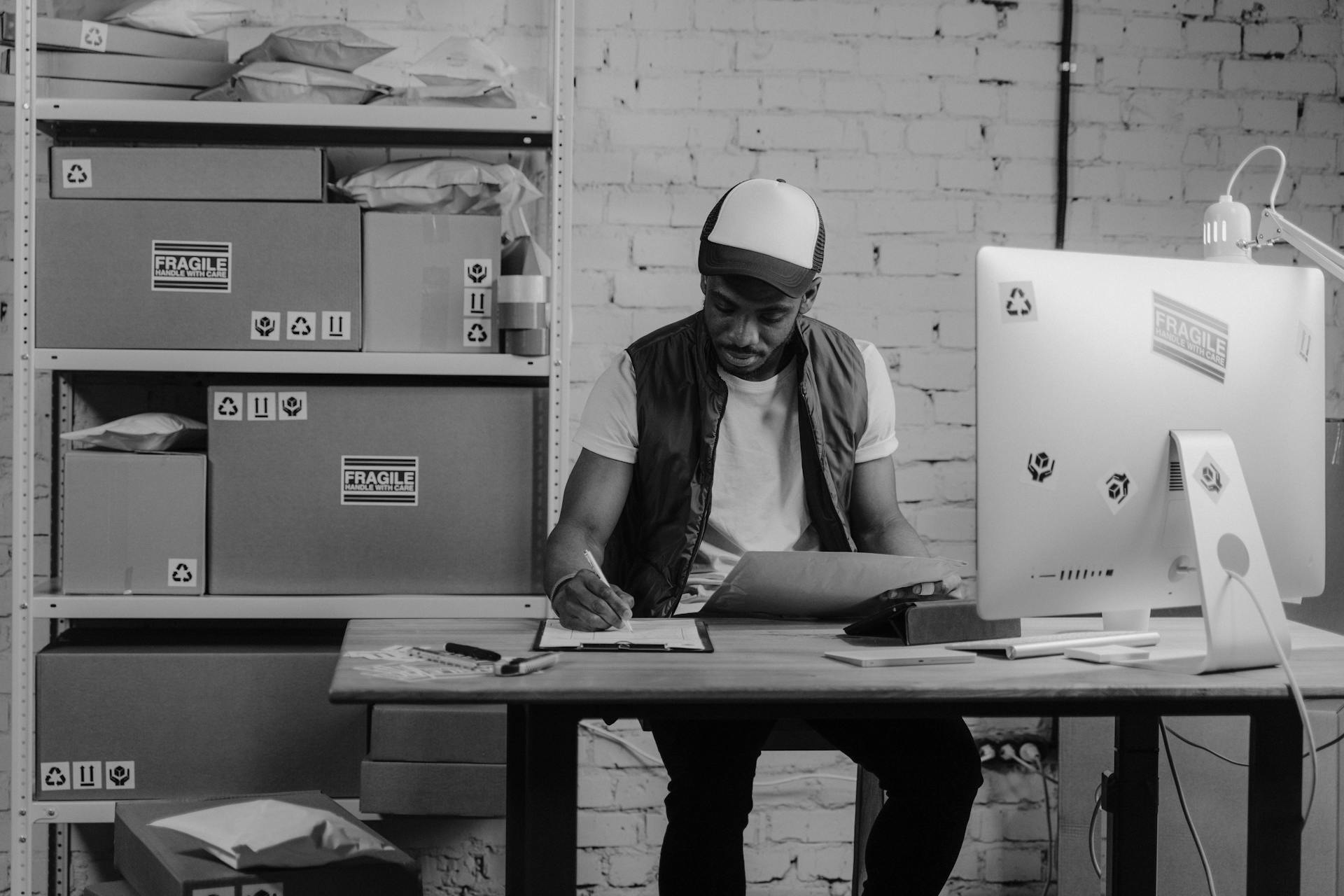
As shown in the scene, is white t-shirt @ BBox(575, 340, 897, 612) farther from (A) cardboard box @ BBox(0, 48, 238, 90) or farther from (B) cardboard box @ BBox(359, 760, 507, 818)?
(A) cardboard box @ BBox(0, 48, 238, 90)

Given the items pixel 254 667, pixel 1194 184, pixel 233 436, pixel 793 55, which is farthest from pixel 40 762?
pixel 1194 184

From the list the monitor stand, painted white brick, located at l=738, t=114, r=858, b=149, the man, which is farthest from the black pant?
painted white brick, located at l=738, t=114, r=858, b=149

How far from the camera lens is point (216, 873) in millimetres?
1408

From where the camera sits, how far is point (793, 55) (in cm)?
247

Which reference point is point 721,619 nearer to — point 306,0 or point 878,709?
point 878,709

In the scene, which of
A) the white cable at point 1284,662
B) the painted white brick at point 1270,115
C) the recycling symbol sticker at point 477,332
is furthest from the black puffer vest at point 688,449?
the painted white brick at point 1270,115

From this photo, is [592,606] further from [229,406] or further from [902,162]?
[902,162]

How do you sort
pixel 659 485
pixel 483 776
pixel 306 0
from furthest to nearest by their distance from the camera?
pixel 306 0 → pixel 483 776 → pixel 659 485

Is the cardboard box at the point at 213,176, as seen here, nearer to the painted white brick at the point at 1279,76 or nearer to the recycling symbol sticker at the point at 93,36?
the recycling symbol sticker at the point at 93,36

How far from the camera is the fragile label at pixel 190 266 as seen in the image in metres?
2.03

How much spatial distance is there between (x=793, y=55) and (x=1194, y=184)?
2.88 ft

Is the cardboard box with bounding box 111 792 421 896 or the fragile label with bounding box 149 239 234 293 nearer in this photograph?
the cardboard box with bounding box 111 792 421 896

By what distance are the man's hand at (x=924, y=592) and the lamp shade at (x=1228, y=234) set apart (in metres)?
0.46

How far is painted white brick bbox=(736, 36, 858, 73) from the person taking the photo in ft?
8.07
